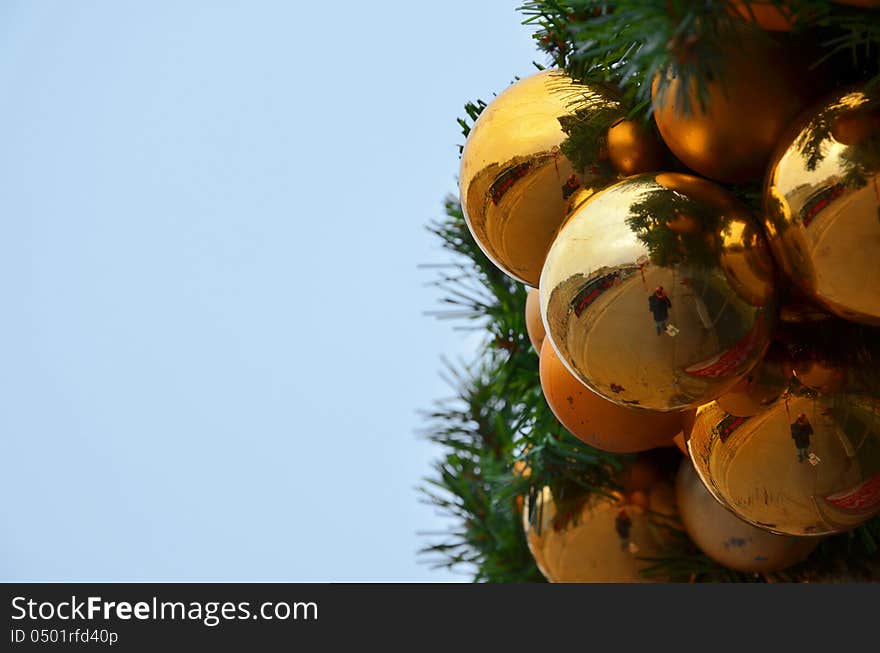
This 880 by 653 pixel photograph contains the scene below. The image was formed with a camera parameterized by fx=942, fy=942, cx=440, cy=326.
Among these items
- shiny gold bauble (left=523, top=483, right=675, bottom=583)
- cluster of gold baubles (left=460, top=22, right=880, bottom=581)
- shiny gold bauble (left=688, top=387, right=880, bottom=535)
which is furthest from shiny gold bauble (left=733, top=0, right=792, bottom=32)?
shiny gold bauble (left=523, top=483, right=675, bottom=583)

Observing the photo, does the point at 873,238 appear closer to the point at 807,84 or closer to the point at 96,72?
the point at 807,84

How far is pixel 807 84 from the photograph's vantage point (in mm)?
261

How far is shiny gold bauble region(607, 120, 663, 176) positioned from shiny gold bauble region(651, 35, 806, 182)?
0.03 m

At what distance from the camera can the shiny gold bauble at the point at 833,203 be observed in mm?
234

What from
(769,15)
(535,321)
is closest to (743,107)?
(769,15)

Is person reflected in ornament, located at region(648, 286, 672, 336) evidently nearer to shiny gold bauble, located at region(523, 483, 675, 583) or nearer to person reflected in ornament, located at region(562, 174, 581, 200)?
person reflected in ornament, located at region(562, 174, 581, 200)

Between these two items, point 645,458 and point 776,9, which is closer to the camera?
A: point 776,9

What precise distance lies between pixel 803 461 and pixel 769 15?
13 centimetres

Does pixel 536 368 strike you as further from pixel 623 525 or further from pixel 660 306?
pixel 660 306

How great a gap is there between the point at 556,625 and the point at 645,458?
15cm

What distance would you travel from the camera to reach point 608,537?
1.30 feet

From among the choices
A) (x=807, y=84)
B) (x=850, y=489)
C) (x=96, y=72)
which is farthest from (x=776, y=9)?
(x=96, y=72)

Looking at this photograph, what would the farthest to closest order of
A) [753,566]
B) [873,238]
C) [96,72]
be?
[96,72] → [753,566] → [873,238]

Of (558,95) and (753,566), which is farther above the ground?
(558,95)
